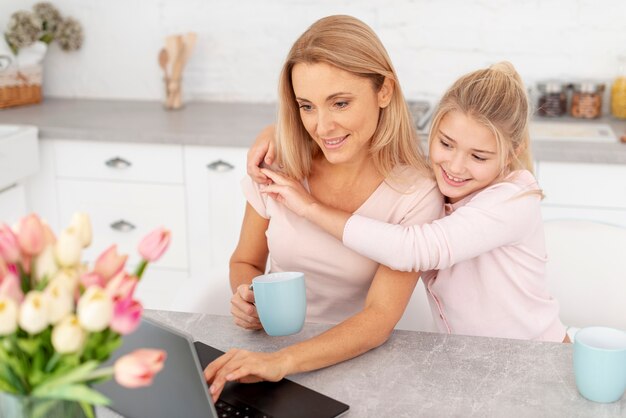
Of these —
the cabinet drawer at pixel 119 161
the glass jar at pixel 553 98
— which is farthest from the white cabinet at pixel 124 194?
the glass jar at pixel 553 98

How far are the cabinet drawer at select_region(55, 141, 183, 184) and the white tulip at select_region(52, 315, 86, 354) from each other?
7.21 ft

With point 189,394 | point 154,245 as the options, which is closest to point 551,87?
point 189,394

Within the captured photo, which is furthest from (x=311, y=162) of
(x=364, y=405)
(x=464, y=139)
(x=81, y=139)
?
(x=81, y=139)

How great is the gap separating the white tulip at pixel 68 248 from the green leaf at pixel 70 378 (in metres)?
0.11

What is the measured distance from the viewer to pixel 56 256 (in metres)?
0.85

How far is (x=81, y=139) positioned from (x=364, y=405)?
6.67 feet

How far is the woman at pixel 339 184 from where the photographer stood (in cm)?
155

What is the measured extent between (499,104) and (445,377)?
0.57 m

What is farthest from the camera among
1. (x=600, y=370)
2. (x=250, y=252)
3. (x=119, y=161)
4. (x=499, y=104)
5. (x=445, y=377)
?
(x=119, y=161)

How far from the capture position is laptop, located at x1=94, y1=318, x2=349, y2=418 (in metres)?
1.08

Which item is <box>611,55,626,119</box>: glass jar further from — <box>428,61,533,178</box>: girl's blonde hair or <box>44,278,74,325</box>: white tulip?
<box>44,278,74,325</box>: white tulip

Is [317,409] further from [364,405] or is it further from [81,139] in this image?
[81,139]

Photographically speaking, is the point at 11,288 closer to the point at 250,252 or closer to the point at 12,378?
the point at 12,378

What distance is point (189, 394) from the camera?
113 cm
